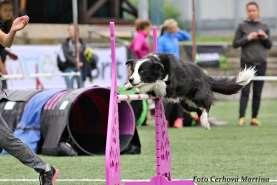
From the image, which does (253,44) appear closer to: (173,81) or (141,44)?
(141,44)

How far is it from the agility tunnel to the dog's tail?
2.61m

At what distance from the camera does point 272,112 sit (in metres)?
17.4

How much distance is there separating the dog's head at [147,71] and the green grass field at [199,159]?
1189 millimetres

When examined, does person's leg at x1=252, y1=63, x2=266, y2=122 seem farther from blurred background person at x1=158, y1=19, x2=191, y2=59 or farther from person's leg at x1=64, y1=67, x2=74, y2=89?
person's leg at x1=64, y1=67, x2=74, y2=89

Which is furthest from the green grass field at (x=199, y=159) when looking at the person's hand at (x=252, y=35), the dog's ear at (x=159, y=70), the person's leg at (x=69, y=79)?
the person's leg at (x=69, y=79)

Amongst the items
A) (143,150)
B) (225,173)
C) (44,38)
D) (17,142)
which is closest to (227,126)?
(143,150)

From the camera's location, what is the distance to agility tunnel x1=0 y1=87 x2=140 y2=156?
10.0 metres

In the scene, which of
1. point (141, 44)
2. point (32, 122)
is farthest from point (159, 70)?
point (141, 44)

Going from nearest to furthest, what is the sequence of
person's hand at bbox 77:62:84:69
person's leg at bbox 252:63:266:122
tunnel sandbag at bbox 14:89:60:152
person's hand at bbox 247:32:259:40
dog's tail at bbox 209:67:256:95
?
1. dog's tail at bbox 209:67:256:95
2. tunnel sandbag at bbox 14:89:60:152
3. person's hand at bbox 247:32:259:40
4. person's leg at bbox 252:63:266:122
5. person's hand at bbox 77:62:84:69

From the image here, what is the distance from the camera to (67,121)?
32.7 ft

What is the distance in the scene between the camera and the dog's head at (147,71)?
6.92 m

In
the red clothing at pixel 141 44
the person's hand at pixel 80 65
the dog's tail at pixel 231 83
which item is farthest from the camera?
the person's hand at pixel 80 65

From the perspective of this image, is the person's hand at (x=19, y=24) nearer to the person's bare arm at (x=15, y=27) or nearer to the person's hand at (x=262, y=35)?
the person's bare arm at (x=15, y=27)

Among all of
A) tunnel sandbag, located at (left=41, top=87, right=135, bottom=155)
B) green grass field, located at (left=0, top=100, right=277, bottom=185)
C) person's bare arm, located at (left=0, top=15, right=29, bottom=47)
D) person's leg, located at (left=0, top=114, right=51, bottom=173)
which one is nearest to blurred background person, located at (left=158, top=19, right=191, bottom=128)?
green grass field, located at (left=0, top=100, right=277, bottom=185)
